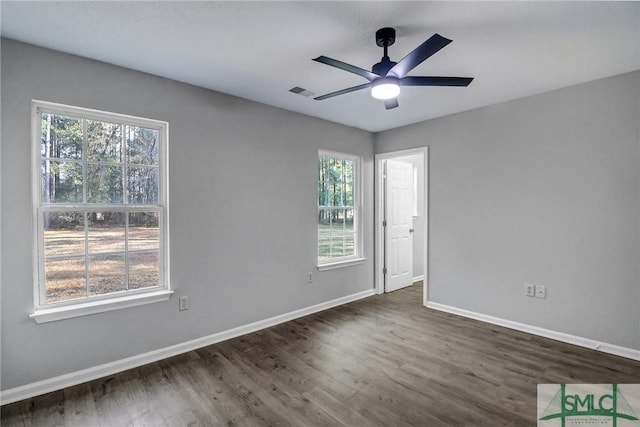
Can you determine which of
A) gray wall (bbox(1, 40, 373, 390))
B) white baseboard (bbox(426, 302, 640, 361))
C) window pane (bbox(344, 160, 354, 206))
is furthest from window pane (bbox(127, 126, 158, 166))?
white baseboard (bbox(426, 302, 640, 361))

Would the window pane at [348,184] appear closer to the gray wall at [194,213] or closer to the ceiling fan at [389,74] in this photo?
the gray wall at [194,213]

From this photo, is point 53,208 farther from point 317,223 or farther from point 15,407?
point 317,223

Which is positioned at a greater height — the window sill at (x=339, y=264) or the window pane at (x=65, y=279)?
the window pane at (x=65, y=279)

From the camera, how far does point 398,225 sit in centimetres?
504

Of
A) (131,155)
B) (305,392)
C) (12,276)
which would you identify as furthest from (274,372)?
(131,155)

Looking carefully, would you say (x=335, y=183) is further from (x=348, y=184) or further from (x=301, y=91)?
(x=301, y=91)

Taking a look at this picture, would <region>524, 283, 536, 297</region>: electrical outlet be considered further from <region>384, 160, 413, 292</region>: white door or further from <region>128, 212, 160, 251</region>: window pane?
<region>128, 212, 160, 251</region>: window pane

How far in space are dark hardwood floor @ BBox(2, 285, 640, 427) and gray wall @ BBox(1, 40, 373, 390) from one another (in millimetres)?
303

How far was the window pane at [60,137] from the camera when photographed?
2301 mm

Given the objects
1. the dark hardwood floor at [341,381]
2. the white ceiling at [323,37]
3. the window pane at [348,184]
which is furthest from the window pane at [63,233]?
the window pane at [348,184]

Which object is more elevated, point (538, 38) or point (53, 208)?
point (538, 38)

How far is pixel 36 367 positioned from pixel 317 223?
286 centimetres

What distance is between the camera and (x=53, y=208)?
231 cm

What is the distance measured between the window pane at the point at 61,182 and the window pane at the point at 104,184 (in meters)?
0.07
